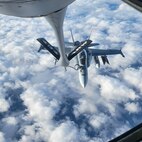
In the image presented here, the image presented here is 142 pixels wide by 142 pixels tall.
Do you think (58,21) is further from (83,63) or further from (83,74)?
(83,74)

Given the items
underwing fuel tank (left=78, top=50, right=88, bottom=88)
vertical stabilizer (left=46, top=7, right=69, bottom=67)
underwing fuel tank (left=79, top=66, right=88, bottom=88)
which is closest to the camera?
vertical stabilizer (left=46, top=7, right=69, bottom=67)

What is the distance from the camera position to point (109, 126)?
106 meters

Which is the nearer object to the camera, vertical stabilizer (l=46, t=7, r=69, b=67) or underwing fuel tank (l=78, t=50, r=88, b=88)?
vertical stabilizer (l=46, t=7, r=69, b=67)

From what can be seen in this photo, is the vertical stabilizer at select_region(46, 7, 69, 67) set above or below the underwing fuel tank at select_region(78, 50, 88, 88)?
above

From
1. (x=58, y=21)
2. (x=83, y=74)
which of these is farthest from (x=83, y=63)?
(x=58, y=21)

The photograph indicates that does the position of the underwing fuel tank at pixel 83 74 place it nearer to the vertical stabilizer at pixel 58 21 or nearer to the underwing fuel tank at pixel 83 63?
the underwing fuel tank at pixel 83 63

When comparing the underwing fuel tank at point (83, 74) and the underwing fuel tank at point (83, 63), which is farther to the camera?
the underwing fuel tank at point (83, 74)

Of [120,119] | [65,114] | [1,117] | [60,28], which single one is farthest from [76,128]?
[60,28]

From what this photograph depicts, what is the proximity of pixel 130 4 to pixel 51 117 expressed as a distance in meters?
104

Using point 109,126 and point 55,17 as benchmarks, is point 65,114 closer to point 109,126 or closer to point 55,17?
point 109,126

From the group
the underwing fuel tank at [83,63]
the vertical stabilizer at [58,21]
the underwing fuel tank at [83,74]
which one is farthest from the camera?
the underwing fuel tank at [83,74]

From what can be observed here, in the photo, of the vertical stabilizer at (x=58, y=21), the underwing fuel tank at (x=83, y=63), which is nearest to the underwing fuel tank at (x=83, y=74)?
the underwing fuel tank at (x=83, y=63)

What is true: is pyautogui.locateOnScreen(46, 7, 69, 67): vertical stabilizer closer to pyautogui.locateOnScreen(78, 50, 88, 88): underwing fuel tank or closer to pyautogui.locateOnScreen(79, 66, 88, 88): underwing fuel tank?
pyautogui.locateOnScreen(78, 50, 88, 88): underwing fuel tank

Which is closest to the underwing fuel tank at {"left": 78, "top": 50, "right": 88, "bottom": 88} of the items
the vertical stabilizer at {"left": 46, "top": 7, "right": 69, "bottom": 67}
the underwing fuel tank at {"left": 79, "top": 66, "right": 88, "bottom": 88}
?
the underwing fuel tank at {"left": 79, "top": 66, "right": 88, "bottom": 88}
